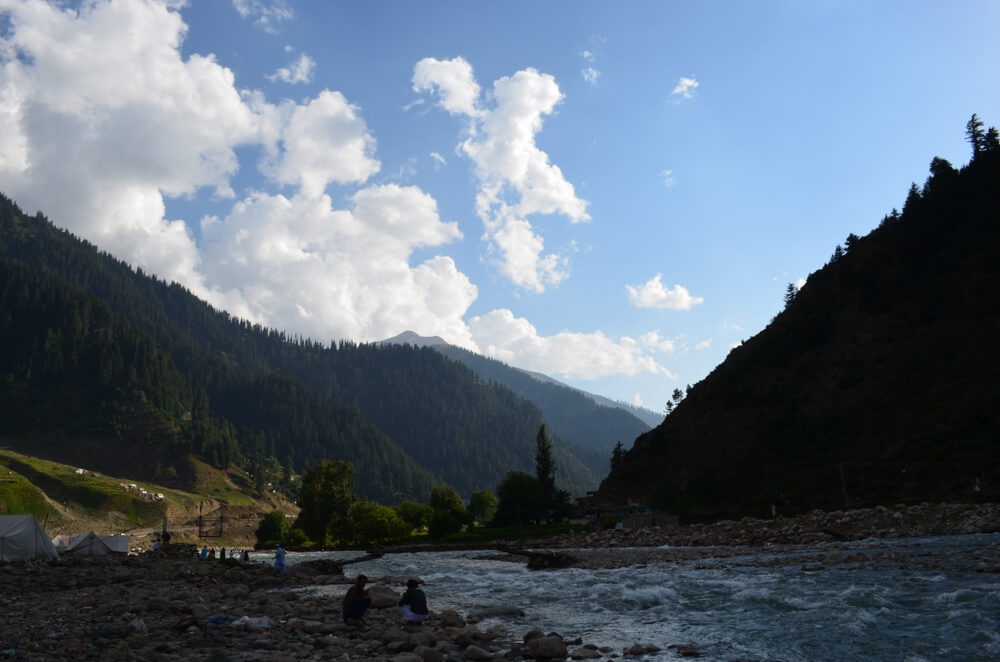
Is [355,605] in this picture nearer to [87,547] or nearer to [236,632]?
[236,632]

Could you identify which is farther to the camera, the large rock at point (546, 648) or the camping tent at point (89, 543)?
the camping tent at point (89, 543)

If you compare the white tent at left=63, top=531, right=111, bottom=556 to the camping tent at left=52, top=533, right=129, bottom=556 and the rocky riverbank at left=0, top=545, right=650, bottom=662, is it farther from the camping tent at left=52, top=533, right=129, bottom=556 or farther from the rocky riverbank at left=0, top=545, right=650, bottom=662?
the rocky riverbank at left=0, top=545, right=650, bottom=662

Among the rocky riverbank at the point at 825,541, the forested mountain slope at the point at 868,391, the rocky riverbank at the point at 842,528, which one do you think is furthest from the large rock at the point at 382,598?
the forested mountain slope at the point at 868,391

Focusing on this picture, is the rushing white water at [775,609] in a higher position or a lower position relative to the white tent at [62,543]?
higher

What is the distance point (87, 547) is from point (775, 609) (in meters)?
66.6

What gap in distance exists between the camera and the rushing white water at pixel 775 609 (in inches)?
640

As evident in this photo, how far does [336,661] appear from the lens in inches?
585

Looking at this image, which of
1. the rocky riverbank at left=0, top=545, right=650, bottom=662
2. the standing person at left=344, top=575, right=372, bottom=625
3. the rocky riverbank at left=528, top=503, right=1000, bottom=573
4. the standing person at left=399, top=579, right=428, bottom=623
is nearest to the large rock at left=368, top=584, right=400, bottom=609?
the rocky riverbank at left=0, top=545, right=650, bottom=662

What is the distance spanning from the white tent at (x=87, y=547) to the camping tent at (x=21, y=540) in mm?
13598

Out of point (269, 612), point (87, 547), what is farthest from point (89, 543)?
point (269, 612)

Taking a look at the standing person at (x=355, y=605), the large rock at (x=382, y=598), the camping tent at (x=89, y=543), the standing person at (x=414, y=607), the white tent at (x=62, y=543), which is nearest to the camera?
the standing person at (x=355, y=605)

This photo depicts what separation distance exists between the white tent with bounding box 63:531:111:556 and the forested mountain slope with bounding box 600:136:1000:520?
77649 mm

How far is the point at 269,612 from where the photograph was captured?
24.0 metres

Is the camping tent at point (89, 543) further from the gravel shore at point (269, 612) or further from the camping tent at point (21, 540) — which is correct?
the camping tent at point (21, 540)
